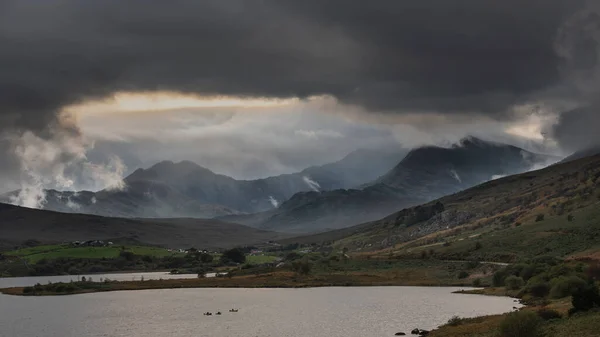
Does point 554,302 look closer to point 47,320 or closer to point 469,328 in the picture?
point 469,328

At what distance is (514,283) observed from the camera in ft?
581

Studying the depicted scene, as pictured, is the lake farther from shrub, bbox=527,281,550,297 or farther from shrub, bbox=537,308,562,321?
shrub, bbox=537,308,562,321

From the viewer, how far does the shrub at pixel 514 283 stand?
17612cm

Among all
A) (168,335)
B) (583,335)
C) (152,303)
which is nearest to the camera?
(583,335)

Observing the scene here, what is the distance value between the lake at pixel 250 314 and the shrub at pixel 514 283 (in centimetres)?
946

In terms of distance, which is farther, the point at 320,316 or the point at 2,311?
the point at 2,311

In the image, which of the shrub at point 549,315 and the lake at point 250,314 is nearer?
the shrub at point 549,315

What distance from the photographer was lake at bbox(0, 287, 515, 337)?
124500mm

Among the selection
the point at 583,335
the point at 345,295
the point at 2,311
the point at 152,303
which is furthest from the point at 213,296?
the point at 583,335

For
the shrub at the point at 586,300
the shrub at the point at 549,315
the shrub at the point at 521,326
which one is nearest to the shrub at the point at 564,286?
the shrub at the point at 586,300

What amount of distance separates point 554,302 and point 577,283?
A: 5756 millimetres

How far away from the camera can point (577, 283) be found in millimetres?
127062

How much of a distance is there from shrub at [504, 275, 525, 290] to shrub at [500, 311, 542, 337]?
92440mm

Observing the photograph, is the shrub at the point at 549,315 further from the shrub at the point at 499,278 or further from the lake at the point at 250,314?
the shrub at the point at 499,278
